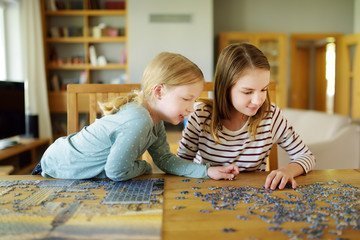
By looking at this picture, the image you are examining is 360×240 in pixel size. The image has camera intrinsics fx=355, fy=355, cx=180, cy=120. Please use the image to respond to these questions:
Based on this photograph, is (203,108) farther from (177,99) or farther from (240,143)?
(177,99)

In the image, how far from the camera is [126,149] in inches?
42.9

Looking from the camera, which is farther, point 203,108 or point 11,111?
point 11,111

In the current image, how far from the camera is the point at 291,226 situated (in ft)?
2.51

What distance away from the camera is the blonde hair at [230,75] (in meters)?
1.35

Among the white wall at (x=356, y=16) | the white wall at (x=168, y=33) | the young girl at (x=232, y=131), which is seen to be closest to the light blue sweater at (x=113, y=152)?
the young girl at (x=232, y=131)

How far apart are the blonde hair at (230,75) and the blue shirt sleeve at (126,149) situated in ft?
1.38

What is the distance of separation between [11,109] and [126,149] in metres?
3.16

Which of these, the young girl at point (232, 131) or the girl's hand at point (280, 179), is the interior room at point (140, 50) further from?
the girl's hand at point (280, 179)

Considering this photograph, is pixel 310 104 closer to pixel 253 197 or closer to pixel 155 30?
pixel 155 30

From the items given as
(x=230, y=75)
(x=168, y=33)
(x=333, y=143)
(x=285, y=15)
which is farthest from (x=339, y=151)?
(x=285, y=15)

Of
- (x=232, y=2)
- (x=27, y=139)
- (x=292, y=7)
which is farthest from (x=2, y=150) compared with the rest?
(x=292, y=7)

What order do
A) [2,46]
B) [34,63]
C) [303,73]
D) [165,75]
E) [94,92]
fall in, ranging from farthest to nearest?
[303,73] → [34,63] → [2,46] → [94,92] → [165,75]

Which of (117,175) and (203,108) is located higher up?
(203,108)

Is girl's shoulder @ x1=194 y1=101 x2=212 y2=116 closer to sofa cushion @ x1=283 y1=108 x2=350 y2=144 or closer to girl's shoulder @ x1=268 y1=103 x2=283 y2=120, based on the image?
girl's shoulder @ x1=268 y1=103 x2=283 y2=120
